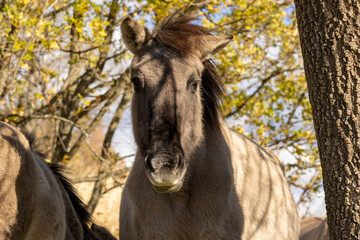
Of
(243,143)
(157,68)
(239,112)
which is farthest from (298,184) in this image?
(157,68)

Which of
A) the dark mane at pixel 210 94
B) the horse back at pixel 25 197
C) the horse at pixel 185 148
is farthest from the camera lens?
the dark mane at pixel 210 94

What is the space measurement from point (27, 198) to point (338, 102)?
8.37 ft

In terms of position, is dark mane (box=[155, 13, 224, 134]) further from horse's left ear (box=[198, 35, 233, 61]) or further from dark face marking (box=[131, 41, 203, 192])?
dark face marking (box=[131, 41, 203, 192])

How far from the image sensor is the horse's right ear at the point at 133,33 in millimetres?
4027

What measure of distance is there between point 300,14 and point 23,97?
7158 mm

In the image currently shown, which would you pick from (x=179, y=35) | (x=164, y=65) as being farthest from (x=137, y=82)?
(x=179, y=35)

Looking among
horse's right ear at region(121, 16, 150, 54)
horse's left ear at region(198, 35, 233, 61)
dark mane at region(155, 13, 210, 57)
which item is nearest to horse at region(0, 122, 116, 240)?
horse's right ear at region(121, 16, 150, 54)

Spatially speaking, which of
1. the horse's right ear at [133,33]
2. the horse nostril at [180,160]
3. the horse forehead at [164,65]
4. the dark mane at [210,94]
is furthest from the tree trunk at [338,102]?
the horse's right ear at [133,33]

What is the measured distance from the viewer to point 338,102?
2.97 meters

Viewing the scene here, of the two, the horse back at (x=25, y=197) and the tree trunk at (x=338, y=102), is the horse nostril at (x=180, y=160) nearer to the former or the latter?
the tree trunk at (x=338, y=102)

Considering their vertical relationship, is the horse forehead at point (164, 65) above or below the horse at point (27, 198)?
above

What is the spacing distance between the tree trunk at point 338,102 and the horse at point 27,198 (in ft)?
7.75

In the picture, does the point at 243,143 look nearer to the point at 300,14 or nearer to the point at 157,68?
the point at 157,68

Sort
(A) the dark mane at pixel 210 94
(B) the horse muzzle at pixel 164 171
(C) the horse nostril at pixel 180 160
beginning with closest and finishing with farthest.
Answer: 1. (B) the horse muzzle at pixel 164 171
2. (C) the horse nostril at pixel 180 160
3. (A) the dark mane at pixel 210 94
